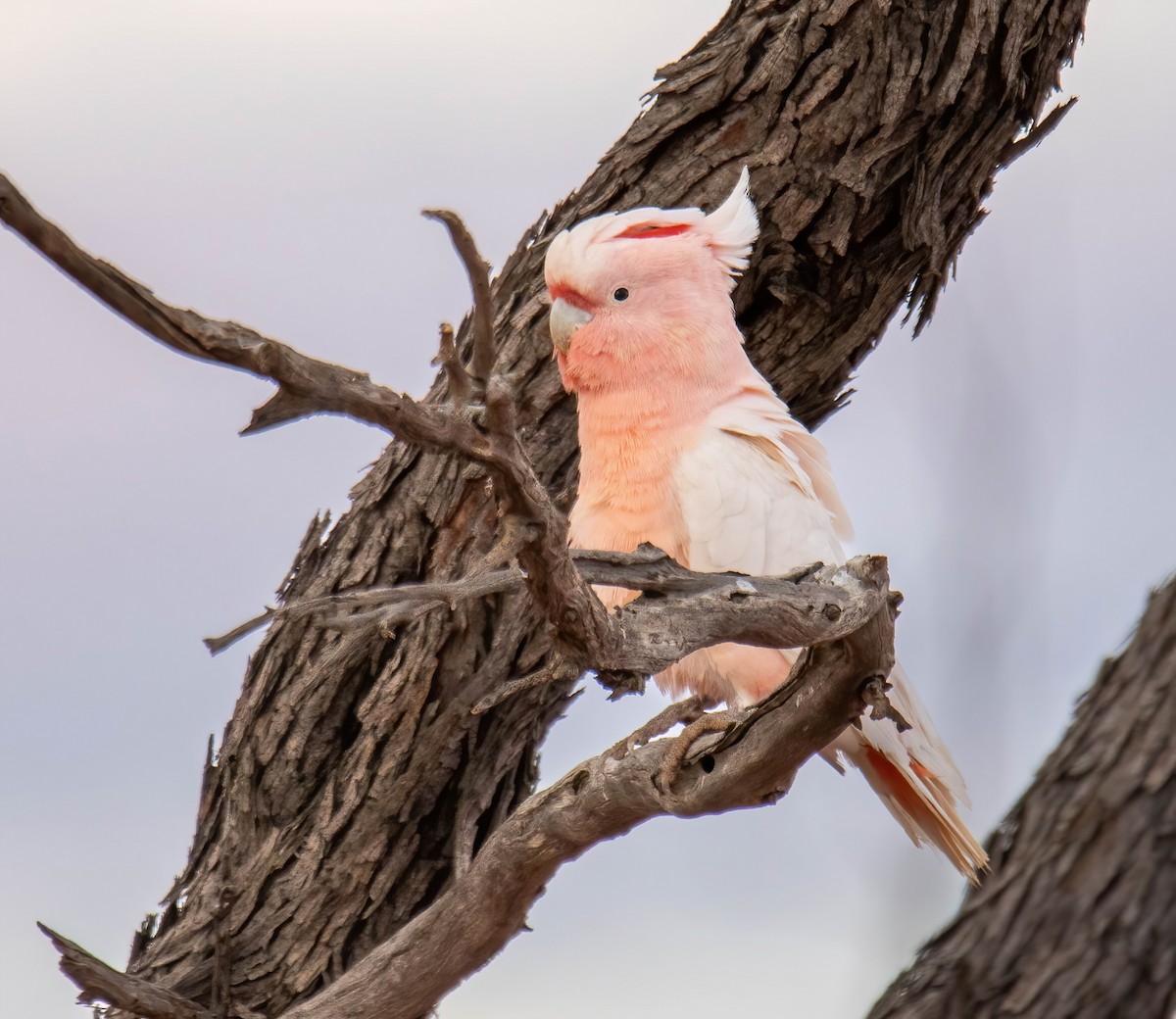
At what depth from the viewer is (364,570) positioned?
7.66 feet

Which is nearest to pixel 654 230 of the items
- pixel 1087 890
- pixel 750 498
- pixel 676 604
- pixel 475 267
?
pixel 750 498

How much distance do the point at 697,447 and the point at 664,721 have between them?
47 cm

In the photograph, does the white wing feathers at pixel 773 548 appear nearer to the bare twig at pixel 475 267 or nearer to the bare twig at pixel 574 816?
the bare twig at pixel 574 816

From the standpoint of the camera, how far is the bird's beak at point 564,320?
206cm

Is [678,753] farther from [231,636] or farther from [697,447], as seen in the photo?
[231,636]

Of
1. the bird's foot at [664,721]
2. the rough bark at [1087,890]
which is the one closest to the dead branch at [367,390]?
the rough bark at [1087,890]

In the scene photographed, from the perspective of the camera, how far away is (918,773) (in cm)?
197

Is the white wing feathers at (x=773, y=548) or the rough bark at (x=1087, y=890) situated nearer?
the rough bark at (x=1087, y=890)

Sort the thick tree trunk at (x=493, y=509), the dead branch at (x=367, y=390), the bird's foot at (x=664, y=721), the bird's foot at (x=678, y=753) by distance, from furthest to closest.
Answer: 1. the thick tree trunk at (x=493, y=509)
2. the bird's foot at (x=664, y=721)
3. the bird's foot at (x=678, y=753)
4. the dead branch at (x=367, y=390)

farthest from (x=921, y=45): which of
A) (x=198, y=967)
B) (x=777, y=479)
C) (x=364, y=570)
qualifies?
(x=198, y=967)

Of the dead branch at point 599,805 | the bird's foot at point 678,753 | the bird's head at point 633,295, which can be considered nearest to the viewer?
the dead branch at point 599,805

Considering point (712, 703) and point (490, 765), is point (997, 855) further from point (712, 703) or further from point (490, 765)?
point (490, 765)

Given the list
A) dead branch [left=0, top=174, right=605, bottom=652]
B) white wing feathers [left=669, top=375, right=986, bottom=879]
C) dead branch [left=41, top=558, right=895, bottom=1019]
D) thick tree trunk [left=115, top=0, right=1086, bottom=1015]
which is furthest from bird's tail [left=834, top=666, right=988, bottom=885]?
dead branch [left=0, top=174, right=605, bottom=652]

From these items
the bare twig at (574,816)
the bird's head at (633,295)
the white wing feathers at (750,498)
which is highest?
the bird's head at (633,295)
